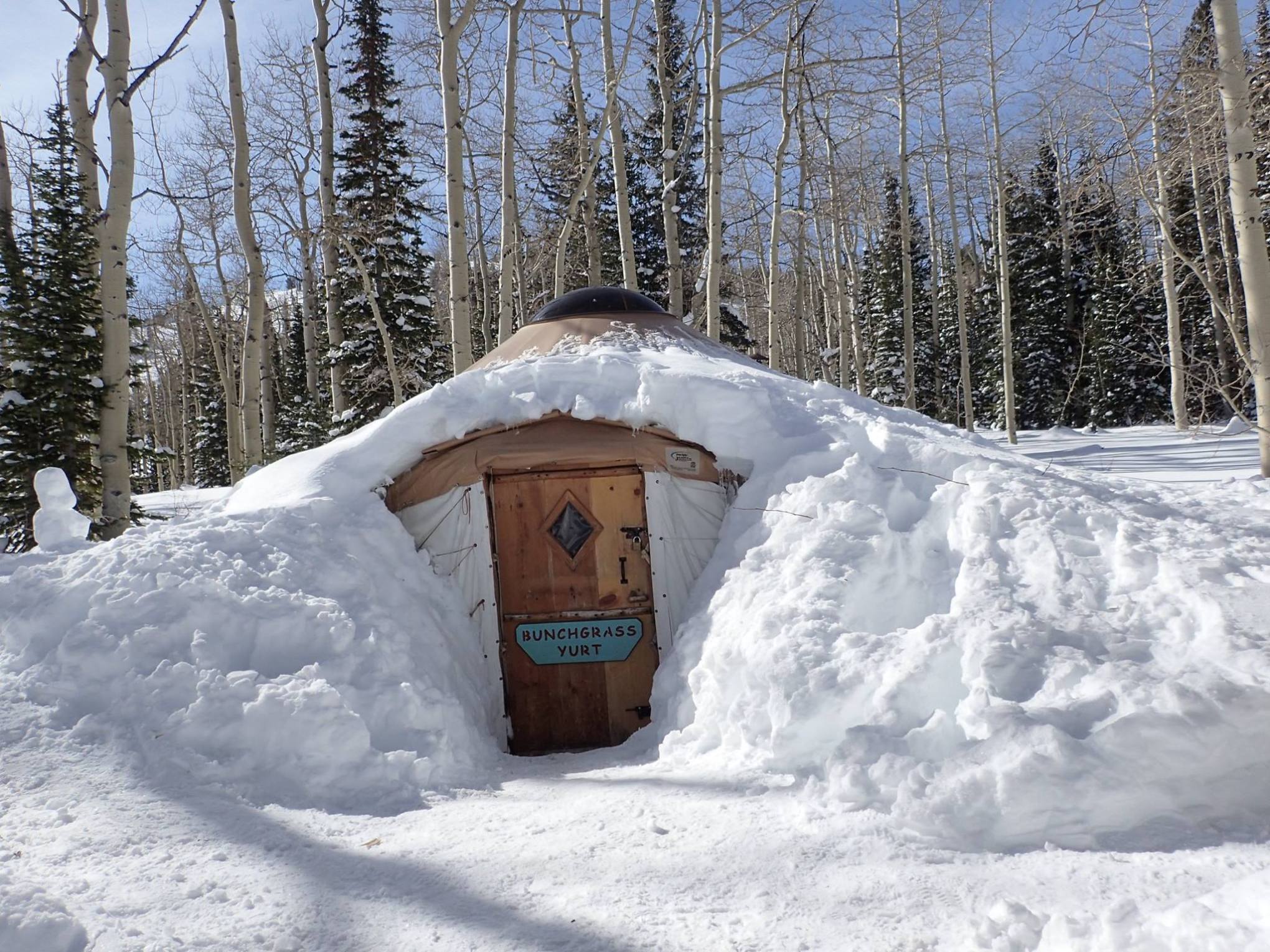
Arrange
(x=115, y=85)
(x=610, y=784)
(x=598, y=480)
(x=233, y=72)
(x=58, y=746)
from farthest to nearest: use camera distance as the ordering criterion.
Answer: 1. (x=233, y=72)
2. (x=115, y=85)
3. (x=598, y=480)
4. (x=610, y=784)
5. (x=58, y=746)

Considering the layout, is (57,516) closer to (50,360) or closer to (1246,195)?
(50,360)

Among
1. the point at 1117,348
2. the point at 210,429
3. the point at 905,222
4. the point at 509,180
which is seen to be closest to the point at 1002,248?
the point at 905,222

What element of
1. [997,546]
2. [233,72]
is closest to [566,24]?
[233,72]

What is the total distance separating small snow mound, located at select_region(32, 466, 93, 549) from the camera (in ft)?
13.8

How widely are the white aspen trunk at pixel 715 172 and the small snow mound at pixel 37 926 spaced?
833 centimetres

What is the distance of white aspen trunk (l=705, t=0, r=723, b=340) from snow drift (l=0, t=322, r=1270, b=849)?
5.19 meters

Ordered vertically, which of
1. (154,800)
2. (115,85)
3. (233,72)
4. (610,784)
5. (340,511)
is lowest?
(610,784)

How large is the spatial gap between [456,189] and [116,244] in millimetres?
3038

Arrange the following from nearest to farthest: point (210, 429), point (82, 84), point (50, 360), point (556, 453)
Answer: point (556, 453), point (82, 84), point (50, 360), point (210, 429)

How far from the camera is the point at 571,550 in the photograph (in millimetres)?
4871

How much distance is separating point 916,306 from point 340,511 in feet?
74.8

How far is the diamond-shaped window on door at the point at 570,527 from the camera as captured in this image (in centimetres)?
488

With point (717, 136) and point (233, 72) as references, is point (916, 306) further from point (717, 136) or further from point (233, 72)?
point (233, 72)

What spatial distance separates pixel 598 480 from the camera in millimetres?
4875
